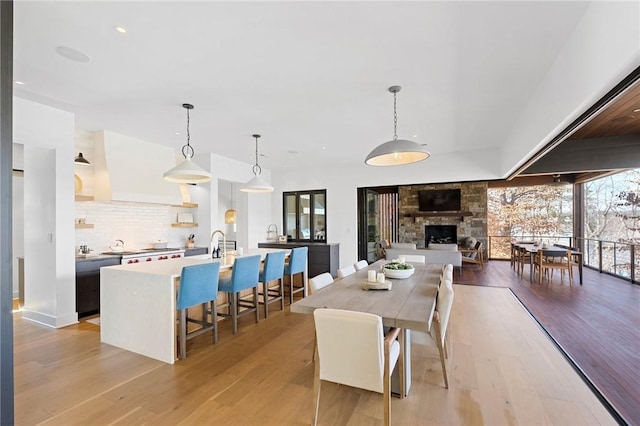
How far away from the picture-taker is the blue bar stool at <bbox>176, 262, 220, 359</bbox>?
281 cm

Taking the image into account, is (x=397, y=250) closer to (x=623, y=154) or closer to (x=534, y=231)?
(x=623, y=154)

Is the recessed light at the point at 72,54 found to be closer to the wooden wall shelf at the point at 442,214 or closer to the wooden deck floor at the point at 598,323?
the wooden deck floor at the point at 598,323

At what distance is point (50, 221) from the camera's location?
3.82 meters

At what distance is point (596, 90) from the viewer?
194cm

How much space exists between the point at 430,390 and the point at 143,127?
495cm

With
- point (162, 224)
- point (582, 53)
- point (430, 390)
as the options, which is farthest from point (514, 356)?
point (162, 224)

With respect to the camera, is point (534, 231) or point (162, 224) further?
point (534, 231)

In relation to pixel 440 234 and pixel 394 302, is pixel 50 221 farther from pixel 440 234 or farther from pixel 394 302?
pixel 440 234

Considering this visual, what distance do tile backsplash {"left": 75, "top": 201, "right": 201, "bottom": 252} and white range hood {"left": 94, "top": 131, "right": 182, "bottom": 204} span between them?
1.31ft

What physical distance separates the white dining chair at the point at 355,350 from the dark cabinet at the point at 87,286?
3.96m

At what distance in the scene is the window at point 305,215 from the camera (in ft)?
25.4

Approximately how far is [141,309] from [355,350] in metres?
2.36

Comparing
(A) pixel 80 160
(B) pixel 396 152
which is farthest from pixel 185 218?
(B) pixel 396 152

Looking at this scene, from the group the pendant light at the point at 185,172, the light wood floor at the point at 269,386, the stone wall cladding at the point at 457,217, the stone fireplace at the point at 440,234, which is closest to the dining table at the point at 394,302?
the light wood floor at the point at 269,386
